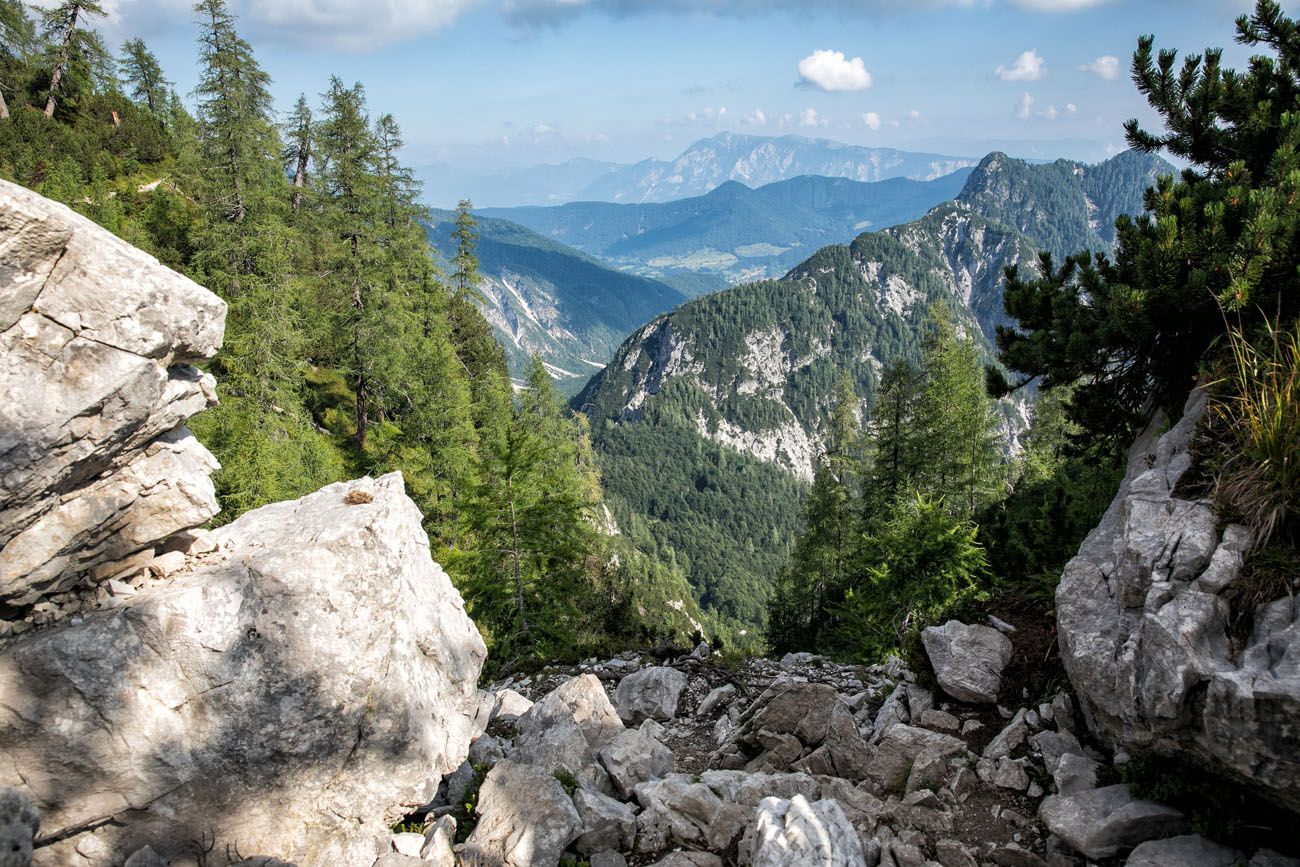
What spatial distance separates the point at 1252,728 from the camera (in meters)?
5.20

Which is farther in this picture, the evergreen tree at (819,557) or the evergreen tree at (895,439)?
the evergreen tree at (819,557)

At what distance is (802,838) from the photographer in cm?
651

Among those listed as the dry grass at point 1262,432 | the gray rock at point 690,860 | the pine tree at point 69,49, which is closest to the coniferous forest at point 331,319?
the pine tree at point 69,49

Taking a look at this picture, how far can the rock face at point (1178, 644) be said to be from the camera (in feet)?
17.1

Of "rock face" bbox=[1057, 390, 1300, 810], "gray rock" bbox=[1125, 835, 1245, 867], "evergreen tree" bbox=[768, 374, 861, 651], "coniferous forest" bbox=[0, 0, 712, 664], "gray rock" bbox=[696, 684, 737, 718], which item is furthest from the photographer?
"evergreen tree" bbox=[768, 374, 861, 651]

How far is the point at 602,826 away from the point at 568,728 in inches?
92.9

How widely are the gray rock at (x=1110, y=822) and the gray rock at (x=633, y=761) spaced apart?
5.05 meters

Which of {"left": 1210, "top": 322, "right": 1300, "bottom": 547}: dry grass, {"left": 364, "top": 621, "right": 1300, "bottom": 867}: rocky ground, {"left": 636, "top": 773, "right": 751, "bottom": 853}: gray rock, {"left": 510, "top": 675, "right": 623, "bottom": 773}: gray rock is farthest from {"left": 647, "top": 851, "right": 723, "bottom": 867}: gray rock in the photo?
{"left": 1210, "top": 322, "right": 1300, "bottom": 547}: dry grass

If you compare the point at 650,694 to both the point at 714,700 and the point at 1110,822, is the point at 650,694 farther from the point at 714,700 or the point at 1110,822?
the point at 1110,822

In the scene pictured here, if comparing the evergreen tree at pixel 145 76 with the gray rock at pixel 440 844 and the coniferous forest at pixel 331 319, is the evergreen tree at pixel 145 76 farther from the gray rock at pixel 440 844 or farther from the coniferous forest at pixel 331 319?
the gray rock at pixel 440 844

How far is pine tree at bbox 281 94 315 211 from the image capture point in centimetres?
4934

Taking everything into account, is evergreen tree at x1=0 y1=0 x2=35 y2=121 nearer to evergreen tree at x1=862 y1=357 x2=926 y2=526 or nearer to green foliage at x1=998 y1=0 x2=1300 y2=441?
evergreen tree at x1=862 y1=357 x2=926 y2=526

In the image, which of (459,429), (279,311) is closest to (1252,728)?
(459,429)

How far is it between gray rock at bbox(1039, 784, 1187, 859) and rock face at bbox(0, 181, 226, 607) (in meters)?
10.8
